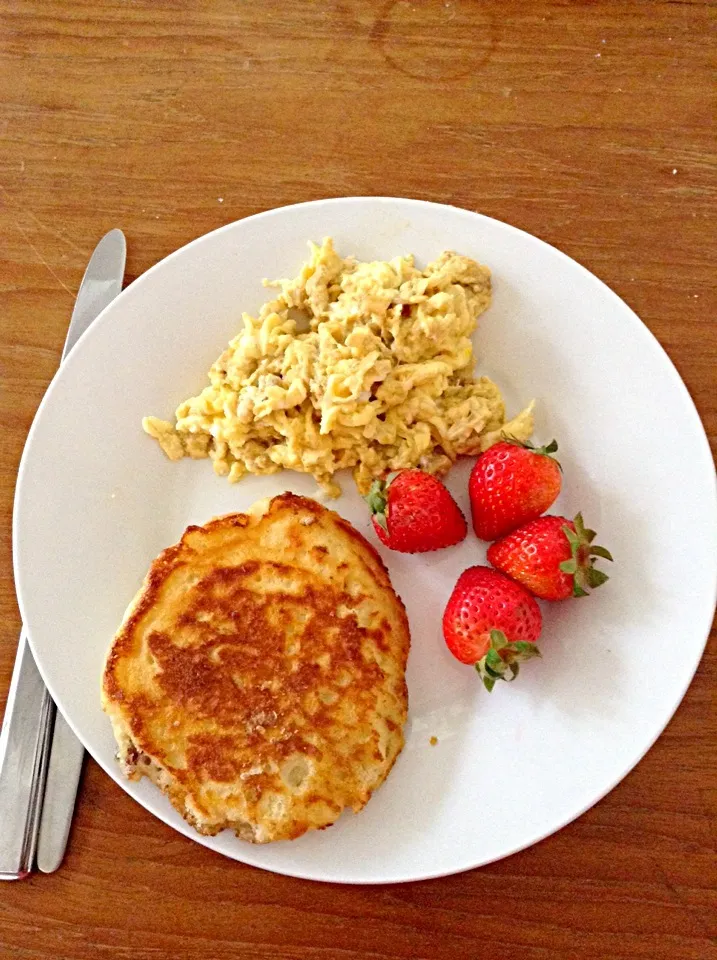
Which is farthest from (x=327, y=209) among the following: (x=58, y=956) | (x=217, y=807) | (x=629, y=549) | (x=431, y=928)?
(x=58, y=956)

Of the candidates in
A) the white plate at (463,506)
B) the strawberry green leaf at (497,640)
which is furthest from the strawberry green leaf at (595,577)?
the strawberry green leaf at (497,640)

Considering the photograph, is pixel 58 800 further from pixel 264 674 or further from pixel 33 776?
pixel 264 674

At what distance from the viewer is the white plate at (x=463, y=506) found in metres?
1.97

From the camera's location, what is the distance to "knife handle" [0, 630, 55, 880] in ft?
6.88

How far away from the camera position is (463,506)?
2162mm

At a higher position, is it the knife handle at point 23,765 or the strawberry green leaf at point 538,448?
the strawberry green leaf at point 538,448

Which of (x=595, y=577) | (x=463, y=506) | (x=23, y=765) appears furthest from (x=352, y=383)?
(x=23, y=765)

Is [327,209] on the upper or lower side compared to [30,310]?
upper

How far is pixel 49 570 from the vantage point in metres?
2.07

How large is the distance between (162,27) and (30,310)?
91 cm

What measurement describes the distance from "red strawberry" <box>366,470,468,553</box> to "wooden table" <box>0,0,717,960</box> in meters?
0.57

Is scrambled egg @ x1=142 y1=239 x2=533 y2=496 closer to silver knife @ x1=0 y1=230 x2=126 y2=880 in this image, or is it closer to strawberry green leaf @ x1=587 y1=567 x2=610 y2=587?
strawberry green leaf @ x1=587 y1=567 x2=610 y2=587

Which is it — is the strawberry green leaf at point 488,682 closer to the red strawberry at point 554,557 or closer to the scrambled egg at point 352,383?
the red strawberry at point 554,557

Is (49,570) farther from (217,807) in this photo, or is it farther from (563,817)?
(563,817)
